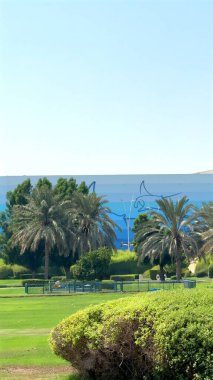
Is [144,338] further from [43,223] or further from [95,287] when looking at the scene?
[43,223]

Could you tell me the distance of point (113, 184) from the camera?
10800 cm

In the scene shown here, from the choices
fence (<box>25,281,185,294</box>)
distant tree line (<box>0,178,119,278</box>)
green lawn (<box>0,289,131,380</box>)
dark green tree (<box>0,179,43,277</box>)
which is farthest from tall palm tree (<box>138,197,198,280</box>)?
green lawn (<box>0,289,131,380</box>)

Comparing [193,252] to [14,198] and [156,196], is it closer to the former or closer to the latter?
[14,198]

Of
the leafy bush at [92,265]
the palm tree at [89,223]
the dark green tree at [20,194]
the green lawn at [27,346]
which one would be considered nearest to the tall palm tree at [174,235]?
the leafy bush at [92,265]

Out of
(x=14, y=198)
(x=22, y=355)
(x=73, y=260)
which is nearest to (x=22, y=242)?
(x=73, y=260)

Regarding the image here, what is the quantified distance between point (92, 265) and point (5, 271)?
652 inches

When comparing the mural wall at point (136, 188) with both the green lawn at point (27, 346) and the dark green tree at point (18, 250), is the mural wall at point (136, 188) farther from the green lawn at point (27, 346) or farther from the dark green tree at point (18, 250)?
the green lawn at point (27, 346)

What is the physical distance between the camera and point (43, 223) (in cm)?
6894

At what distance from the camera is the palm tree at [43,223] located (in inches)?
2672

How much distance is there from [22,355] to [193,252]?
168 ft

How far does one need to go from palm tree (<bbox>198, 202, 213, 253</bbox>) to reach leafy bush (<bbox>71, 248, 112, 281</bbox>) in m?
8.37

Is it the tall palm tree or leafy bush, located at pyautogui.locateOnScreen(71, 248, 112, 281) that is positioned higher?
→ the tall palm tree

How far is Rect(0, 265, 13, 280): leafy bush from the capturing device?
76375 millimetres

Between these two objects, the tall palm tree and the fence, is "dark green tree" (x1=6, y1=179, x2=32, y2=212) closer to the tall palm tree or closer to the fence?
the tall palm tree
